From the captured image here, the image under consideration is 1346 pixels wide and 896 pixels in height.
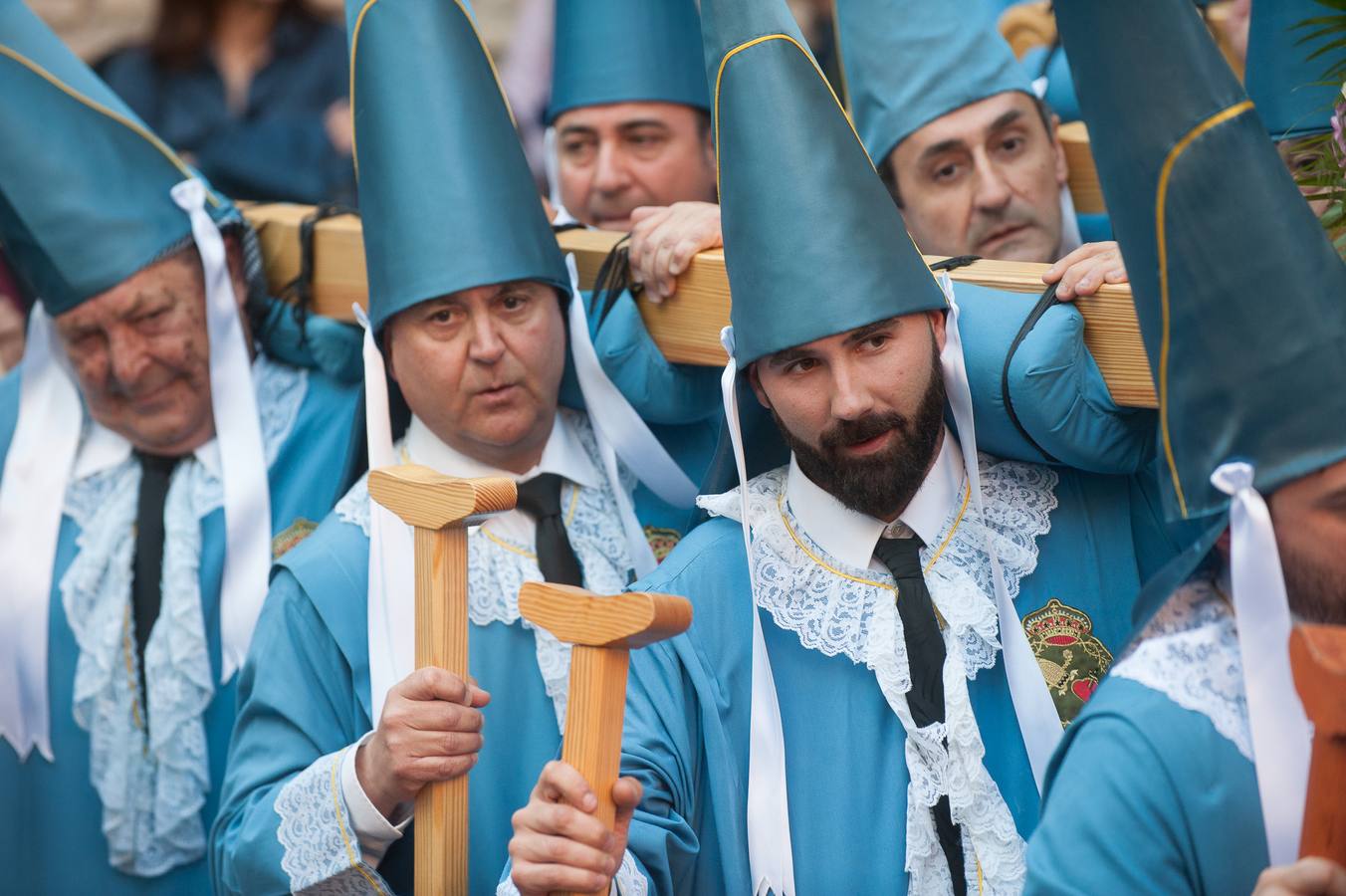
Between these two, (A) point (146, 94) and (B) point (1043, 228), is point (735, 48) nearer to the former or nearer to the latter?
(B) point (1043, 228)

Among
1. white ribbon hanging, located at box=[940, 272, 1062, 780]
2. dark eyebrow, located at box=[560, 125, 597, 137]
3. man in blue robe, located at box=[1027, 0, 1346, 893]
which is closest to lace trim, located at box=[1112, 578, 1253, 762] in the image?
man in blue robe, located at box=[1027, 0, 1346, 893]

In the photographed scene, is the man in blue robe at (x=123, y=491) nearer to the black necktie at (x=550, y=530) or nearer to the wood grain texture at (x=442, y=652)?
the black necktie at (x=550, y=530)

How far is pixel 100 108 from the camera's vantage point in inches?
154

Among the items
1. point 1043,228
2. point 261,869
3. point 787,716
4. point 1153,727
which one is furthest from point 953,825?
point 1043,228

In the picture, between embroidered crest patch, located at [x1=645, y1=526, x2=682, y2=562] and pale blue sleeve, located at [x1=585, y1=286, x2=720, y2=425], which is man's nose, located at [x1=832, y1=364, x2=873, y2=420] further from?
embroidered crest patch, located at [x1=645, y1=526, x2=682, y2=562]

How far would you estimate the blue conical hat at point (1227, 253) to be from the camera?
2062mm

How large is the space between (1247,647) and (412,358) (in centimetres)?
185

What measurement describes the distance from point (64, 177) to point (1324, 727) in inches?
123

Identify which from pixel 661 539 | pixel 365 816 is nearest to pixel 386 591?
pixel 365 816

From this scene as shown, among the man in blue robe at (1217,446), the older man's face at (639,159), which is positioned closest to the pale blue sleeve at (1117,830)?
the man in blue robe at (1217,446)

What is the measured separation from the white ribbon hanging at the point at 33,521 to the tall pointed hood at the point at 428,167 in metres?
1.21

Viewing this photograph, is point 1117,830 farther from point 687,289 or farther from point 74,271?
point 74,271

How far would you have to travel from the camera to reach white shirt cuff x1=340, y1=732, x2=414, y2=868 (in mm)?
2887

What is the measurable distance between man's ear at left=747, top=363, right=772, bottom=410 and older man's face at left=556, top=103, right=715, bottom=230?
4.62 ft
